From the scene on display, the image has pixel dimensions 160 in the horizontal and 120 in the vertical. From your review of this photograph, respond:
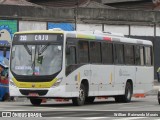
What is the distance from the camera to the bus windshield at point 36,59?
24.3 meters

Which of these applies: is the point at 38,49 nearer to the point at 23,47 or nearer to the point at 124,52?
the point at 23,47

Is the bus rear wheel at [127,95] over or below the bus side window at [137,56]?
below

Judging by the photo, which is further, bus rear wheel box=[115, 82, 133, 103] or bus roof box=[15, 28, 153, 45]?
bus rear wheel box=[115, 82, 133, 103]

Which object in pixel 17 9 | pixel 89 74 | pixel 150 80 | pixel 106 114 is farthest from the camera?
pixel 17 9

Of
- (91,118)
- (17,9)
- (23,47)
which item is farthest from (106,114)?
(17,9)

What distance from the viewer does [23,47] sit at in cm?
2502

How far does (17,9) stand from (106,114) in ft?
79.0

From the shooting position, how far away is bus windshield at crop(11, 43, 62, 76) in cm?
2434

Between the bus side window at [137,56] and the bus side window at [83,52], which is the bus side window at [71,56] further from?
the bus side window at [137,56]

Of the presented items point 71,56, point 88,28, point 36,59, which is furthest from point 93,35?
point 88,28

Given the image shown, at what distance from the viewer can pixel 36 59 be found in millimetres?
24562

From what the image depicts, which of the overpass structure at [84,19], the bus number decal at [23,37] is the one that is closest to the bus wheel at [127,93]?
the bus number decal at [23,37]

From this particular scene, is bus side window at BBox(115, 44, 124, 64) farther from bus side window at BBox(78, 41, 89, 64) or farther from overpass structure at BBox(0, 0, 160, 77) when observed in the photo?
overpass structure at BBox(0, 0, 160, 77)

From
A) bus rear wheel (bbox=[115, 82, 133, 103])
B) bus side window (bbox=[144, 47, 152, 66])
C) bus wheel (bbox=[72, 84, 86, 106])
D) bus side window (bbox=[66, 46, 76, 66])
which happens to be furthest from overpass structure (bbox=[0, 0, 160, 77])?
bus side window (bbox=[66, 46, 76, 66])
